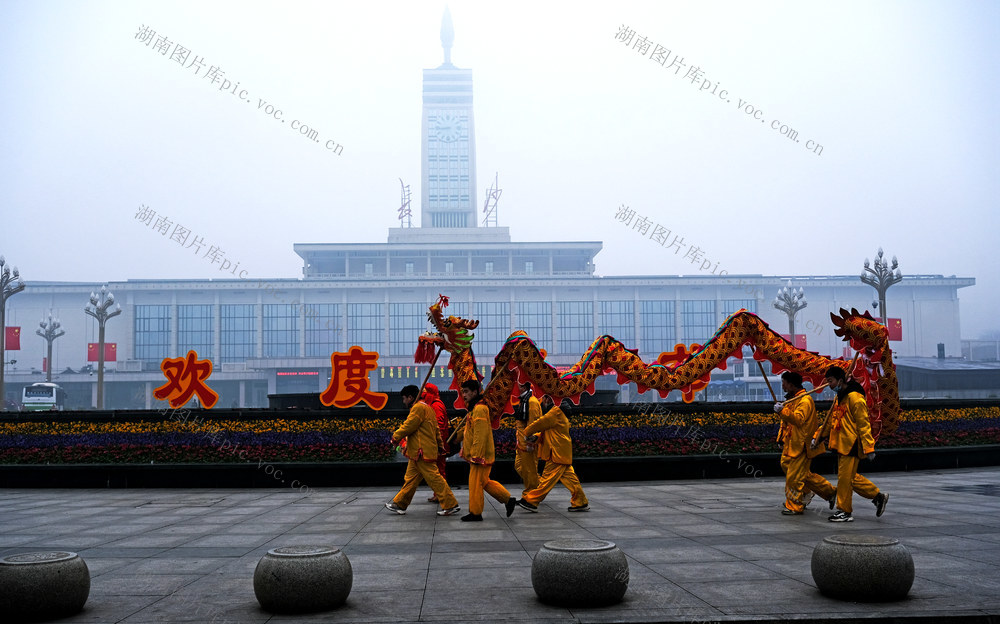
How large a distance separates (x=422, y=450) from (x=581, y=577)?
4.62 meters

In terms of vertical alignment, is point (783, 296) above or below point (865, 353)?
above

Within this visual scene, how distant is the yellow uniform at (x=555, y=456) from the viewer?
9.88 m

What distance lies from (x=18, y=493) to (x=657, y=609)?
11.3m

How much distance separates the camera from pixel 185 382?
52.4 ft

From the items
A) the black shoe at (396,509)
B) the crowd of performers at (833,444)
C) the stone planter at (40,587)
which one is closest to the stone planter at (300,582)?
the stone planter at (40,587)

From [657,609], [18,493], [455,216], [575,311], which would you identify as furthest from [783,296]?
[455,216]

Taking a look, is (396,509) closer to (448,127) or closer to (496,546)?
(496,546)

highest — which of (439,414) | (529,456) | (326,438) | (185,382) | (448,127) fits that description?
(448,127)

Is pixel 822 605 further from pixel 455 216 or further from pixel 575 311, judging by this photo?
pixel 455 216

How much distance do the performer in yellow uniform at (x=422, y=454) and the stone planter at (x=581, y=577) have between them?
440 cm

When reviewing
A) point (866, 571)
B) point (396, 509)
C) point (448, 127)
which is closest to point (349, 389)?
point (396, 509)

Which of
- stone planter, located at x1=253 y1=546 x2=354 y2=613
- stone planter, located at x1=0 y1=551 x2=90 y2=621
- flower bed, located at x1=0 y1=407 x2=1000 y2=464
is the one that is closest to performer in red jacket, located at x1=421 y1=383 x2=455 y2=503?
flower bed, located at x1=0 y1=407 x2=1000 y2=464

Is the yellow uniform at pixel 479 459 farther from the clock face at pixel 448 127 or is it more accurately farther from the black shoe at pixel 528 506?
the clock face at pixel 448 127

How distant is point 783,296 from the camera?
34.3 meters
